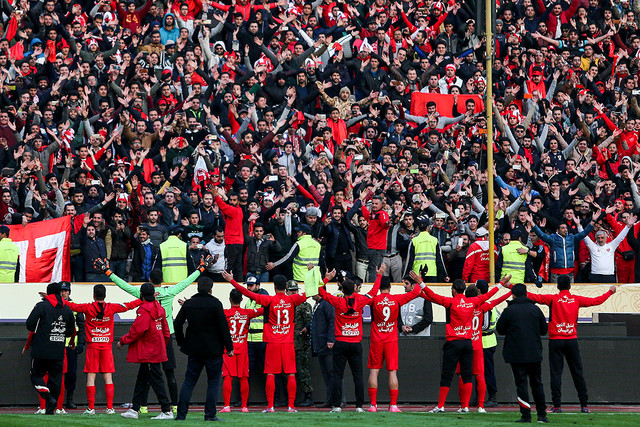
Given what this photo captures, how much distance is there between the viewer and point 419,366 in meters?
19.8

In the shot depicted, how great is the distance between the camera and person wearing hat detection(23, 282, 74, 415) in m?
17.1

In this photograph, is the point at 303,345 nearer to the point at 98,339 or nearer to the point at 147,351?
the point at 98,339

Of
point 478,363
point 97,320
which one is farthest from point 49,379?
point 478,363

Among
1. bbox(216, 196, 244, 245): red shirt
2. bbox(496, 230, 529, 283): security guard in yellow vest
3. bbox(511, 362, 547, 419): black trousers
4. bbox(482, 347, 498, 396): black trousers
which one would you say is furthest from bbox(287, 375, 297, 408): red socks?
bbox(496, 230, 529, 283): security guard in yellow vest

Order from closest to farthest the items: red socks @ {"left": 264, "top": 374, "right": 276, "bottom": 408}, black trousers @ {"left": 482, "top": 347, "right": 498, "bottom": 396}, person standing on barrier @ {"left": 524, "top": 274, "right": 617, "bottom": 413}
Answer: person standing on barrier @ {"left": 524, "top": 274, "right": 617, "bottom": 413} < red socks @ {"left": 264, "top": 374, "right": 276, "bottom": 408} < black trousers @ {"left": 482, "top": 347, "right": 498, "bottom": 396}

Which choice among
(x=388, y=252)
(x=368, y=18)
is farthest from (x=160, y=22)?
(x=388, y=252)

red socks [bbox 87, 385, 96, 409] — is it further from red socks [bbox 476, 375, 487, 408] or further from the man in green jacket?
red socks [bbox 476, 375, 487, 408]

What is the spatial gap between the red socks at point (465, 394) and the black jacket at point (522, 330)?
61.3 inches

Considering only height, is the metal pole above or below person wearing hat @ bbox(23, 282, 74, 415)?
above

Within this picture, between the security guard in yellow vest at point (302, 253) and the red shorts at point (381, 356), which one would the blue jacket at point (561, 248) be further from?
the red shorts at point (381, 356)

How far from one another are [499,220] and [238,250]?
5.23 m

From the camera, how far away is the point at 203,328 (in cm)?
1561

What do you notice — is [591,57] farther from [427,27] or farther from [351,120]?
[351,120]

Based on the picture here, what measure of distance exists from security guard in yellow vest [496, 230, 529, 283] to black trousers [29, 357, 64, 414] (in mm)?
8728
